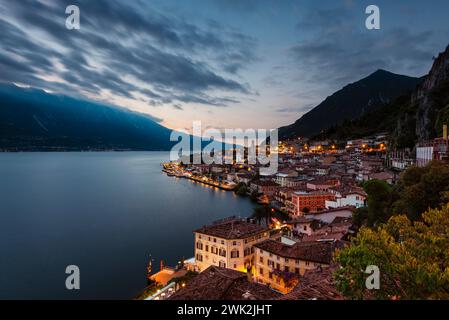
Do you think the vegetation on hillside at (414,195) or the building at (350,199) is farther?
→ the building at (350,199)

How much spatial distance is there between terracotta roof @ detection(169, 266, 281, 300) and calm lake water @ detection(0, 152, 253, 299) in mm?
9906

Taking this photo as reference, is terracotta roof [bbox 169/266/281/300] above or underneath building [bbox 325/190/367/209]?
underneath

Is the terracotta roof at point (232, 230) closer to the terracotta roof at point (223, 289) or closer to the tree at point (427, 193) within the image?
the terracotta roof at point (223, 289)

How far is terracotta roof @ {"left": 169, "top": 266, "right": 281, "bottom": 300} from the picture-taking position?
46.3ft

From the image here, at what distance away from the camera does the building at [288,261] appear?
1961cm

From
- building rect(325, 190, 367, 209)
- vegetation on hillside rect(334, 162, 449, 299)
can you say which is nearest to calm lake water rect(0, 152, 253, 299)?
building rect(325, 190, 367, 209)

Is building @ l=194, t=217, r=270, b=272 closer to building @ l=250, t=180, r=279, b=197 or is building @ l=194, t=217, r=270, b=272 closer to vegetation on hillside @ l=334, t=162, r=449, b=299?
vegetation on hillside @ l=334, t=162, r=449, b=299

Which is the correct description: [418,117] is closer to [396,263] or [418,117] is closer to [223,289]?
[223,289]

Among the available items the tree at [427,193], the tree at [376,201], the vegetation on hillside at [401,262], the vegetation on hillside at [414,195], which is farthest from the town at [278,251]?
the tree at [427,193]

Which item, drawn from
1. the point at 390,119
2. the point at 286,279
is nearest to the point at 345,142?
the point at 390,119

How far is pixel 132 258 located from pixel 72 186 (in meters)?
→ 58.9

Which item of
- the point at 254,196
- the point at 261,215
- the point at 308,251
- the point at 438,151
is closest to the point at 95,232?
the point at 261,215

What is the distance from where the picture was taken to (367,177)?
48.9m
